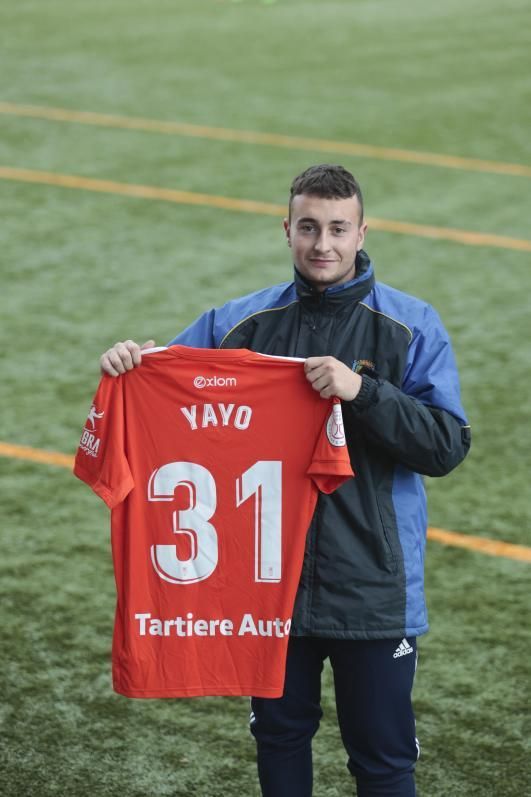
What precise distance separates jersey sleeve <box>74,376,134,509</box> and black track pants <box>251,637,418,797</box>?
1.79 ft

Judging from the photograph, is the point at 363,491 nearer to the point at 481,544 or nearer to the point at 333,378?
the point at 333,378

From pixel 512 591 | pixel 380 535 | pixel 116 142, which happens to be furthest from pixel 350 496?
pixel 116 142

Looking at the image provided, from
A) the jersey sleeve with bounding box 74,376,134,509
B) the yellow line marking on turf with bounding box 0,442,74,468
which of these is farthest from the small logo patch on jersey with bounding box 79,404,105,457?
the yellow line marking on turf with bounding box 0,442,74,468

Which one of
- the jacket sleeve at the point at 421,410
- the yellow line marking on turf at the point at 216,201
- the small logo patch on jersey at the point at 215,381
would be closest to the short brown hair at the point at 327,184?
the jacket sleeve at the point at 421,410

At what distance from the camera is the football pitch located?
4.17 meters

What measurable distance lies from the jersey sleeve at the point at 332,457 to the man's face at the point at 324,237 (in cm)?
30

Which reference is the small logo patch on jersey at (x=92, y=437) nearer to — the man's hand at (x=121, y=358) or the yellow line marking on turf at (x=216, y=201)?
the man's hand at (x=121, y=358)

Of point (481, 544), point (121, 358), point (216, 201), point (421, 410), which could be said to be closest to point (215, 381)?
point (121, 358)

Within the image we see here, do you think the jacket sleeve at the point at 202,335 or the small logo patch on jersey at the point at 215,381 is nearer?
the small logo patch on jersey at the point at 215,381

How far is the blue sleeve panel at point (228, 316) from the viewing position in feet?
10.7

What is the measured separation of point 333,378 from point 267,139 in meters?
9.02

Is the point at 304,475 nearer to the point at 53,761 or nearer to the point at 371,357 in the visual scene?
the point at 371,357

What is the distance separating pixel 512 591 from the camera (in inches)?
198

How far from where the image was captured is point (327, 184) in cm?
308
